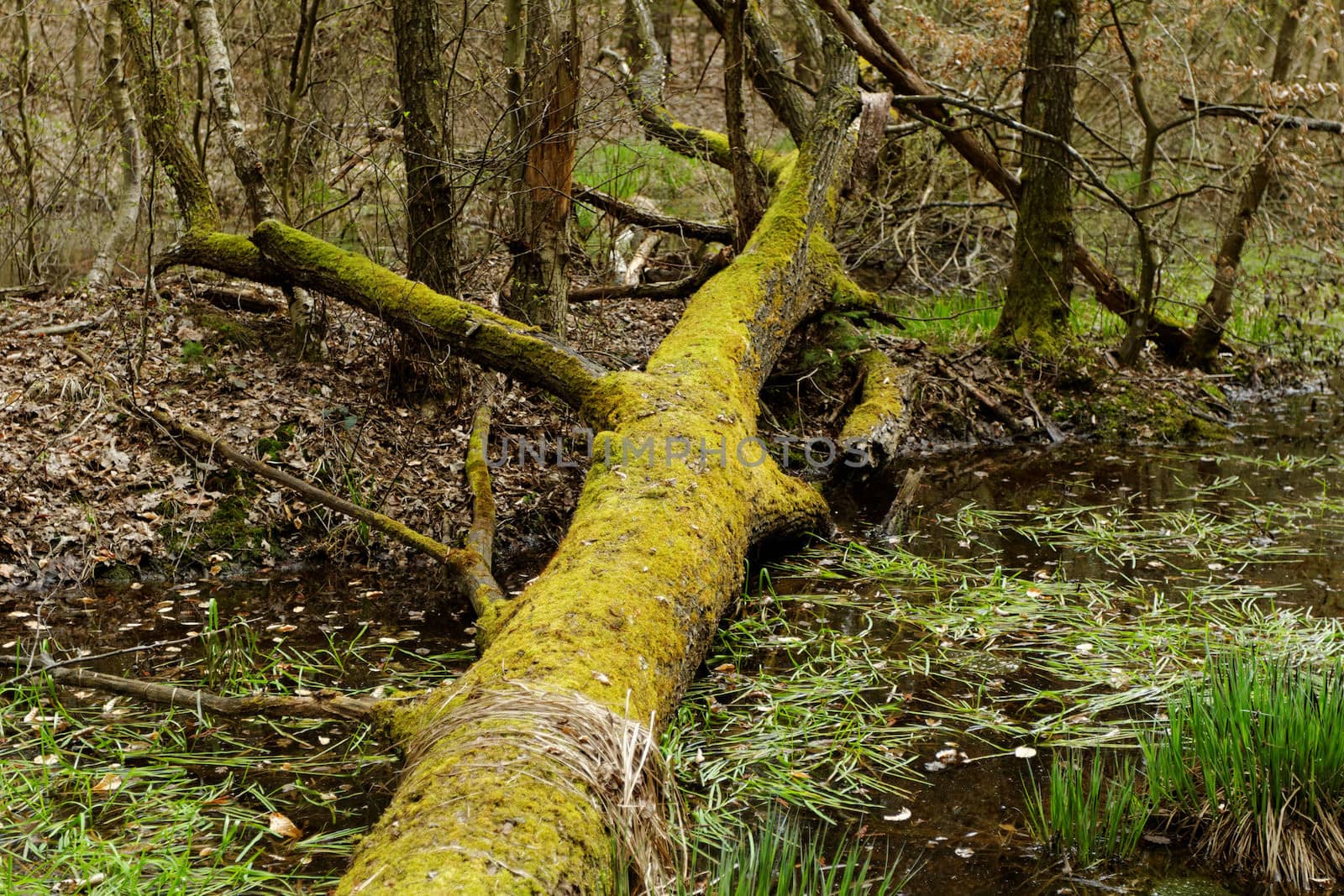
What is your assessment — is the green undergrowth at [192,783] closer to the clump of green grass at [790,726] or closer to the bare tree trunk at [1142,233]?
the clump of green grass at [790,726]

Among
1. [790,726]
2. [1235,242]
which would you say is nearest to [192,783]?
[790,726]

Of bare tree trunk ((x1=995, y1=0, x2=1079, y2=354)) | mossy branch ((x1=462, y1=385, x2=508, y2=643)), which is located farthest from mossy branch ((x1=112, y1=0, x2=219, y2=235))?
bare tree trunk ((x1=995, y1=0, x2=1079, y2=354))

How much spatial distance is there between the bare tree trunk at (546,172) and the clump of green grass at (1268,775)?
437 cm

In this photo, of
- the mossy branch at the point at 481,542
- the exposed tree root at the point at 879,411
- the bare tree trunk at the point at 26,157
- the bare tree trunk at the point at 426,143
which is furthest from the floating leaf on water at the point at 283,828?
the bare tree trunk at the point at 26,157

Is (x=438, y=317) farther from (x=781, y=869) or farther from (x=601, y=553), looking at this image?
(x=781, y=869)

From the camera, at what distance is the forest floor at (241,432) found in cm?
546

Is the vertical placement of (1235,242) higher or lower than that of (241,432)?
higher

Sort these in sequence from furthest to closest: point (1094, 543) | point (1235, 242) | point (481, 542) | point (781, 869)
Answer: point (1235, 242), point (1094, 543), point (481, 542), point (781, 869)

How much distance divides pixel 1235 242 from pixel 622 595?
7779mm

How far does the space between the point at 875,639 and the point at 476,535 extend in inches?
78.4

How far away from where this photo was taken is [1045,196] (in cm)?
820

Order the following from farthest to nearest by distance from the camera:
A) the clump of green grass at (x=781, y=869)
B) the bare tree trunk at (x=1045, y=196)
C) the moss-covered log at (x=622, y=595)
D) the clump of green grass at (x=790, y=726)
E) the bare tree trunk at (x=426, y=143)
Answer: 1. the bare tree trunk at (x=1045, y=196)
2. the bare tree trunk at (x=426, y=143)
3. the clump of green grass at (x=790, y=726)
4. the moss-covered log at (x=622, y=595)
5. the clump of green grass at (x=781, y=869)

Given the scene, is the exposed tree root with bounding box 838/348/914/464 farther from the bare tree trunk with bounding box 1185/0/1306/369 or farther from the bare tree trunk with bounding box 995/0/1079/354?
the bare tree trunk with bounding box 1185/0/1306/369

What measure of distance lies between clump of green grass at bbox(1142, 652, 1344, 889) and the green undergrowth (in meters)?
2.46
